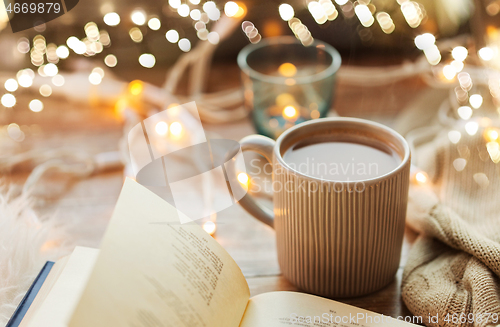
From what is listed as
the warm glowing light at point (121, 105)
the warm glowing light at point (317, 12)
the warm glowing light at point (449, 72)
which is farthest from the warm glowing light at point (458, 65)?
the warm glowing light at point (121, 105)

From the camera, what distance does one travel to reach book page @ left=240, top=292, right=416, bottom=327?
426mm

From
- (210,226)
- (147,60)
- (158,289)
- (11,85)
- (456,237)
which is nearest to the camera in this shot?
(158,289)

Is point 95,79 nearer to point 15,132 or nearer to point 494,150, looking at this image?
point 15,132

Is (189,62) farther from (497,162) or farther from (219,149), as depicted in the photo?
(497,162)

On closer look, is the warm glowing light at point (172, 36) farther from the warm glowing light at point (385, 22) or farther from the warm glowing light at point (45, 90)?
the warm glowing light at point (385, 22)

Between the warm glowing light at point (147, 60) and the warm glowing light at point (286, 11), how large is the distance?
0.28 meters

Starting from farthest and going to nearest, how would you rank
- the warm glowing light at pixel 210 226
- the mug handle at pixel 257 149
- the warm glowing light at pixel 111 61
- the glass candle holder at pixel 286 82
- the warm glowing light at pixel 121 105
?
the warm glowing light at pixel 111 61, the warm glowing light at pixel 121 105, the glass candle holder at pixel 286 82, the warm glowing light at pixel 210 226, the mug handle at pixel 257 149

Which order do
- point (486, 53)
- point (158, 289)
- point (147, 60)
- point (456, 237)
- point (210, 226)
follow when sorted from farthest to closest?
1. point (147, 60)
2. point (486, 53)
3. point (210, 226)
4. point (456, 237)
5. point (158, 289)

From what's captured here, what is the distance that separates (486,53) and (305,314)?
1.75 ft

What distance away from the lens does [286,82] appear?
26.7 inches

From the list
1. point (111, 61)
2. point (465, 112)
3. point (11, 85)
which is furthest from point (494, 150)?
A: point (11, 85)

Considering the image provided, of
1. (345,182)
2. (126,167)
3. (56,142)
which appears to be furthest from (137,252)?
(56,142)

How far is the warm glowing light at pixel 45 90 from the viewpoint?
849 mm

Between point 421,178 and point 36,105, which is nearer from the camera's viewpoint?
point 421,178
